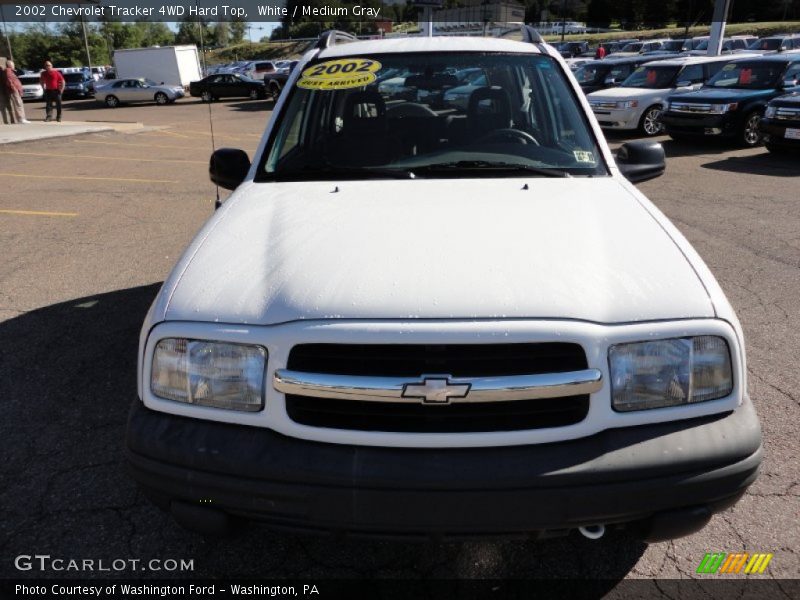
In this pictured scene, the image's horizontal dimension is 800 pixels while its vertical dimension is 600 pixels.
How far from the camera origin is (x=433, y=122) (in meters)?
3.24

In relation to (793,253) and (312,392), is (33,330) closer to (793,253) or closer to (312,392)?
(312,392)

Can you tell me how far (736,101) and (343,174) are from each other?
11.5 metres

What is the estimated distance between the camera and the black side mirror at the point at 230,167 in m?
3.28

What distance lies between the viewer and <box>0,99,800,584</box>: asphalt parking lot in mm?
2361

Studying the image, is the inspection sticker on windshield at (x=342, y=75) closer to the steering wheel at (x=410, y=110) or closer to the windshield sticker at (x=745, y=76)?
the steering wheel at (x=410, y=110)

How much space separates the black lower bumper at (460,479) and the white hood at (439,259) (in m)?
0.38

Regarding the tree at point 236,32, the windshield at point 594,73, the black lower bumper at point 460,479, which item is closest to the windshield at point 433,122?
the black lower bumper at point 460,479

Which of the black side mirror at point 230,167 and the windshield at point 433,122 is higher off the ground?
the windshield at point 433,122

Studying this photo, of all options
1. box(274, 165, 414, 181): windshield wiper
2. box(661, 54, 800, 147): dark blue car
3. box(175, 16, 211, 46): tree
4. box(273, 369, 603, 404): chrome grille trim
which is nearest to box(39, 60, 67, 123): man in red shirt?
box(175, 16, 211, 46): tree

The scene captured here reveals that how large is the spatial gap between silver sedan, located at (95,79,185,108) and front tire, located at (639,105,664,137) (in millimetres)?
Result: 23818

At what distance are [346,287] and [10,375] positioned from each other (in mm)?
2846

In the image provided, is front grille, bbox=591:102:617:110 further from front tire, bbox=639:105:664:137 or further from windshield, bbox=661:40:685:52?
windshield, bbox=661:40:685:52

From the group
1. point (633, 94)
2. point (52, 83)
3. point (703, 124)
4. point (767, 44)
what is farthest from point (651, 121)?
point (767, 44)

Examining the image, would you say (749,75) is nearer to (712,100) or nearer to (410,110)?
(712,100)
